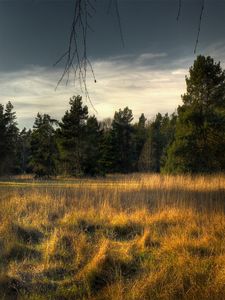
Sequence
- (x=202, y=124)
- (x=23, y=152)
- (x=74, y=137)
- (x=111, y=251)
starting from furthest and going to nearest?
(x=23, y=152) < (x=74, y=137) < (x=202, y=124) < (x=111, y=251)

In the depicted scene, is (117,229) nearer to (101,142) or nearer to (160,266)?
(160,266)

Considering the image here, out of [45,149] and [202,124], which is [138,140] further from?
[202,124]

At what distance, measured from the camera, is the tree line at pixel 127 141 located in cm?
1978

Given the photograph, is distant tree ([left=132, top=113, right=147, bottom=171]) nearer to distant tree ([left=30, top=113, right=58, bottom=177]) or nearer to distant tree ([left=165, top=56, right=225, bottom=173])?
distant tree ([left=30, top=113, right=58, bottom=177])

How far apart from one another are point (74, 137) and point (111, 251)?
2975 cm

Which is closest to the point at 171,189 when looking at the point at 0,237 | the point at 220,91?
the point at 0,237

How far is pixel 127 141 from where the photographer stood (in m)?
49.7

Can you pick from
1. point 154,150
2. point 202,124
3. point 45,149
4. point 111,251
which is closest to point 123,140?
point 154,150

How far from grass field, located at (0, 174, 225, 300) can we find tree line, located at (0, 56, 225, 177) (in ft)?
38.1

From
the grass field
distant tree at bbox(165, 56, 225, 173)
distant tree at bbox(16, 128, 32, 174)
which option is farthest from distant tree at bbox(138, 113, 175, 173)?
the grass field

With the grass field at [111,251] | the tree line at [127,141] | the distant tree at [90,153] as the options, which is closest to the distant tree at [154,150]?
the tree line at [127,141]

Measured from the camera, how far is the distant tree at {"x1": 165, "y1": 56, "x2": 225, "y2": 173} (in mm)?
19641

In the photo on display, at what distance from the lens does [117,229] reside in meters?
6.25

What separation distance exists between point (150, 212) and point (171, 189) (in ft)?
12.0
